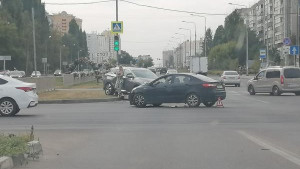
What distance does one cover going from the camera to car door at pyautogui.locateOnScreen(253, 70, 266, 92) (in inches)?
1271

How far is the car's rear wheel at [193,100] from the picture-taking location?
2218 cm

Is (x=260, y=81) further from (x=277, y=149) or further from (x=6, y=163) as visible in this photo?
(x=6, y=163)

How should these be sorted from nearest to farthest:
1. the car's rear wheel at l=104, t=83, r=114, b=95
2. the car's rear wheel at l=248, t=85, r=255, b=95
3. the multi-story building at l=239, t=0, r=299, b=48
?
the car's rear wheel at l=104, t=83, r=114, b=95 < the car's rear wheel at l=248, t=85, r=255, b=95 < the multi-story building at l=239, t=0, r=299, b=48

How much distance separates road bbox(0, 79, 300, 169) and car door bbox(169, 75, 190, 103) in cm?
318

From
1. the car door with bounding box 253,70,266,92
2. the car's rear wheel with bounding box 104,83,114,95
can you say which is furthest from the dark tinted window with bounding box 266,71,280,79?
the car's rear wheel with bounding box 104,83,114,95

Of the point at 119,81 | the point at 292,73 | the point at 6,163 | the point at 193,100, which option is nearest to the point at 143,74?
the point at 119,81

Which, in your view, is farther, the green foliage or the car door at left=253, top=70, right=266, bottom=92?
the car door at left=253, top=70, right=266, bottom=92

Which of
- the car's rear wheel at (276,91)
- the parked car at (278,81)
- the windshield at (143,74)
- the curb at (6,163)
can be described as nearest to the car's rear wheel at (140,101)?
the windshield at (143,74)

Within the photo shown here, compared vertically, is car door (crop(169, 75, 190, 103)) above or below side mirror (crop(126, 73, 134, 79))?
below

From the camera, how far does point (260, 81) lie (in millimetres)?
32469

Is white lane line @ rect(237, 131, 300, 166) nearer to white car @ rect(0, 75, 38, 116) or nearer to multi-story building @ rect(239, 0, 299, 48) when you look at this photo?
white car @ rect(0, 75, 38, 116)

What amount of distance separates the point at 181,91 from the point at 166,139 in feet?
34.2

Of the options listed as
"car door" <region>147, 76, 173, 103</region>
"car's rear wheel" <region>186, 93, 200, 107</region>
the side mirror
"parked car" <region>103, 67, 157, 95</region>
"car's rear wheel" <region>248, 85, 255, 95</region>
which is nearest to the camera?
"car's rear wheel" <region>186, 93, 200, 107</region>

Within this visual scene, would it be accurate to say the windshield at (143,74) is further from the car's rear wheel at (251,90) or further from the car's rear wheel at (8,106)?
the car's rear wheel at (8,106)
